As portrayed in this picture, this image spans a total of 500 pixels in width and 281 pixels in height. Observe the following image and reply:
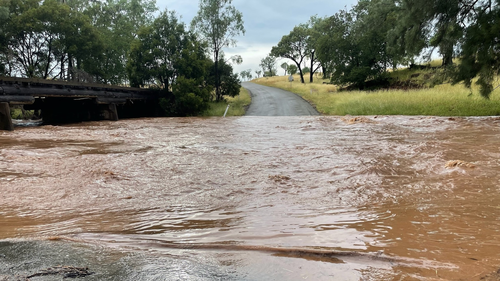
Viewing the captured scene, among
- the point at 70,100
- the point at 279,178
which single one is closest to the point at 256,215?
the point at 279,178

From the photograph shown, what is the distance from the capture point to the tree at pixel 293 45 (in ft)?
181

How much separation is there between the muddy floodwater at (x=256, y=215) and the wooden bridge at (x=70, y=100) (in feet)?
29.6

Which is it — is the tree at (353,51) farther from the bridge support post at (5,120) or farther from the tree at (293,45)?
the bridge support post at (5,120)

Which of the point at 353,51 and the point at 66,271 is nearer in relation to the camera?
the point at 66,271

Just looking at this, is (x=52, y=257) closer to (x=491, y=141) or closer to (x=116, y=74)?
(x=491, y=141)

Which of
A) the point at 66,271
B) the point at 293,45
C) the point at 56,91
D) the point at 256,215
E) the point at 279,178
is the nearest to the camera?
the point at 66,271

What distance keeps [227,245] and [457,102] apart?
1968 cm

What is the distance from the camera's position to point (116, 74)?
33.8 meters

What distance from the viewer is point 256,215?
3.35 metres

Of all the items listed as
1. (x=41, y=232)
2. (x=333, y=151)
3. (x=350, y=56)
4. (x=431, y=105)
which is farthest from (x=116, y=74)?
(x=41, y=232)

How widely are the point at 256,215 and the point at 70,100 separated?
20.7 meters

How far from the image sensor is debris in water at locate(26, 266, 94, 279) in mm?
1889

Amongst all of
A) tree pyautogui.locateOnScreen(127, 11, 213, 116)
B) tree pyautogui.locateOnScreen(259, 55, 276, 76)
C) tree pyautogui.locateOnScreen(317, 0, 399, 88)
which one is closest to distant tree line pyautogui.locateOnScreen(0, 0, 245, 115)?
tree pyautogui.locateOnScreen(127, 11, 213, 116)

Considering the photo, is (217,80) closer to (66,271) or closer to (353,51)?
(353,51)
